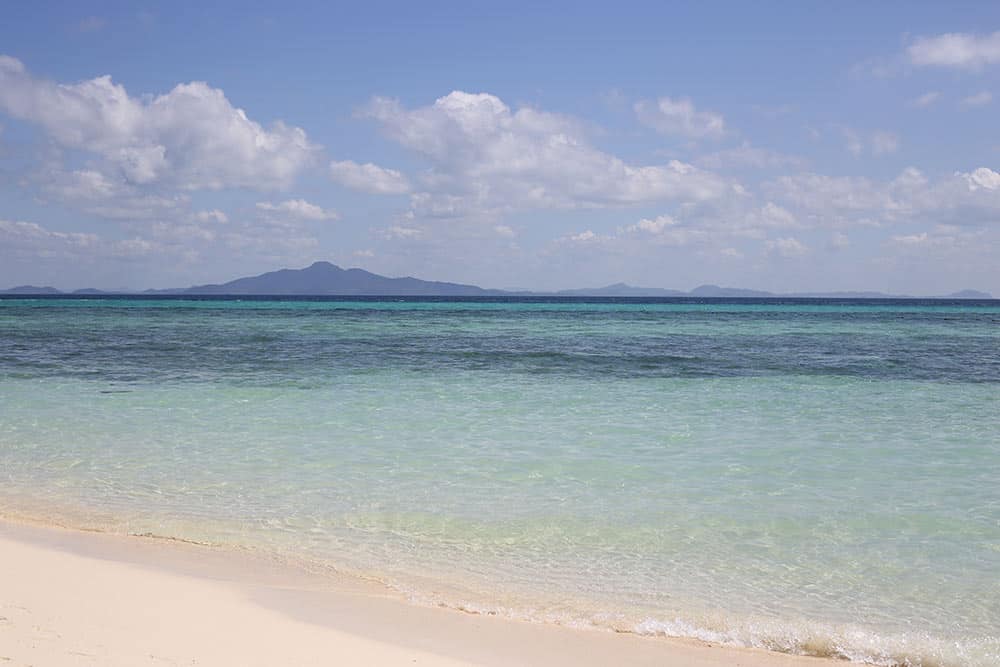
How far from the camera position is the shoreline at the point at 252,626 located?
4.19m

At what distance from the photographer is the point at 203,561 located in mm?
6121

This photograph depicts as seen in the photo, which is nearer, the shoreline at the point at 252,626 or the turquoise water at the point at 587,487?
the shoreline at the point at 252,626

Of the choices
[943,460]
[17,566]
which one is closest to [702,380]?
[943,460]

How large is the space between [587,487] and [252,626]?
4.32 m

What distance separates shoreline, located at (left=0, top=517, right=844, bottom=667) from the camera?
4.19 metres

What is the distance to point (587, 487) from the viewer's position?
8242mm

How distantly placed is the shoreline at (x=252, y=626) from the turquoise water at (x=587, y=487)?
291mm

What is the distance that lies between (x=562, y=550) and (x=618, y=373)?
13274 mm

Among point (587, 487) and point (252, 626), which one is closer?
point (252, 626)

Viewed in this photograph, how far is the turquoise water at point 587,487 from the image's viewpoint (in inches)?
217

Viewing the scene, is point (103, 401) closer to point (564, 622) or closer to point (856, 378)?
point (564, 622)

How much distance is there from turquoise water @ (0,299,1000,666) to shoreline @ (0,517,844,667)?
11.5 inches

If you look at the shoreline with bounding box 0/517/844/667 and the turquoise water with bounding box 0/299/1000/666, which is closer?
the shoreline with bounding box 0/517/844/667

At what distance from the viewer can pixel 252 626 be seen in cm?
463
